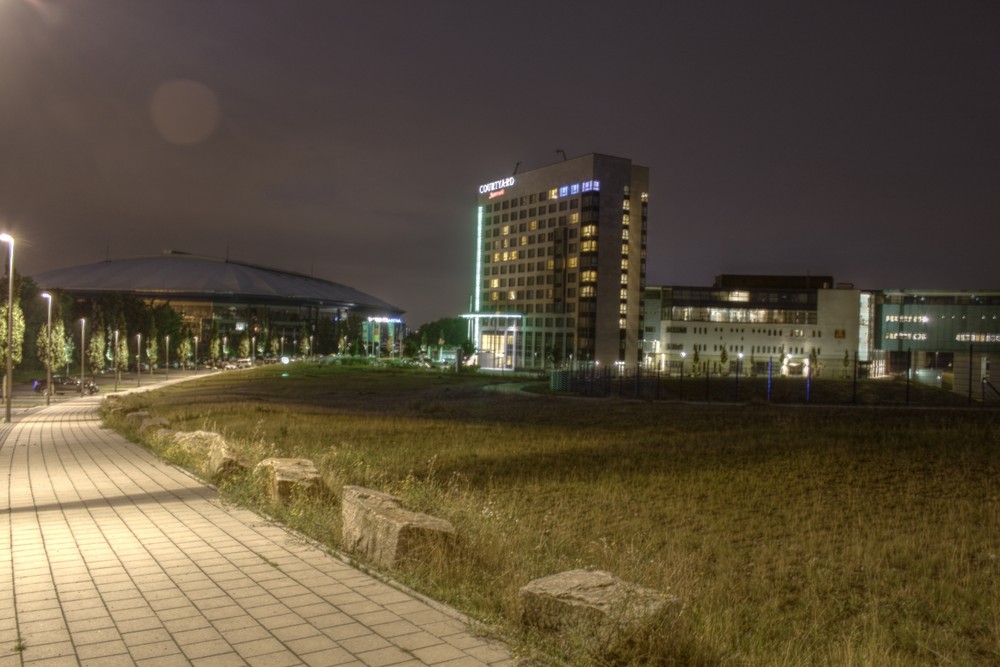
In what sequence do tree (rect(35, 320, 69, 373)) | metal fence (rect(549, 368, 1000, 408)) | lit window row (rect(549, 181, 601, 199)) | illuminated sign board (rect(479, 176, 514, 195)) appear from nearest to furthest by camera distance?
metal fence (rect(549, 368, 1000, 408)) < tree (rect(35, 320, 69, 373)) < lit window row (rect(549, 181, 601, 199)) < illuminated sign board (rect(479, 176, 514, 195))

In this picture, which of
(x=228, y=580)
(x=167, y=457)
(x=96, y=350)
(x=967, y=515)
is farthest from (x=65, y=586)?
(x=96, y=350)

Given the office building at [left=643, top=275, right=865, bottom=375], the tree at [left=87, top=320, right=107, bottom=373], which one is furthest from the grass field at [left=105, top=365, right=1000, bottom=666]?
the office building at [left=643, top=275, right=865, bottom=375]

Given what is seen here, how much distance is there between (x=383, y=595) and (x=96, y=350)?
3159 inches

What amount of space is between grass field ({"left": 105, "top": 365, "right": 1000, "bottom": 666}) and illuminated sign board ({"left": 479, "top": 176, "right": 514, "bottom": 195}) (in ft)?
404

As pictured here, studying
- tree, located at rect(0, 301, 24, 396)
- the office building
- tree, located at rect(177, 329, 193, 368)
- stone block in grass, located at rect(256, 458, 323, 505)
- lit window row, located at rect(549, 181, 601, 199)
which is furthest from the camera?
lit window row, located at rect(549, 181, 601, 199)

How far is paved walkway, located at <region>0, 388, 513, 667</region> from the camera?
5.70 metres

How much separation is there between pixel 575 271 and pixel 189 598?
125014mm

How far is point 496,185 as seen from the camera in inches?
5930

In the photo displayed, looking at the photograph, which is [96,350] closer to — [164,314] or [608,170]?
[164,314]

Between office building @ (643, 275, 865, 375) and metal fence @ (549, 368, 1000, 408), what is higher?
office building @ (643, 275, 865, 375)

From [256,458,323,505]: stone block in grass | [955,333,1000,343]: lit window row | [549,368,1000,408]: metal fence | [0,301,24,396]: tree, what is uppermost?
[955,333,1000,343]: lit window row

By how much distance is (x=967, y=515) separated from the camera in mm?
13273

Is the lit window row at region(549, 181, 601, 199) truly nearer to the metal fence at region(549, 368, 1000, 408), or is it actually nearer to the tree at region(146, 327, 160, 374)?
the metal fence at region(549, 368, 1000, 408)

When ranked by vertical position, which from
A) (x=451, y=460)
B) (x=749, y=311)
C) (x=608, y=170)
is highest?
(x=608, y=170)
